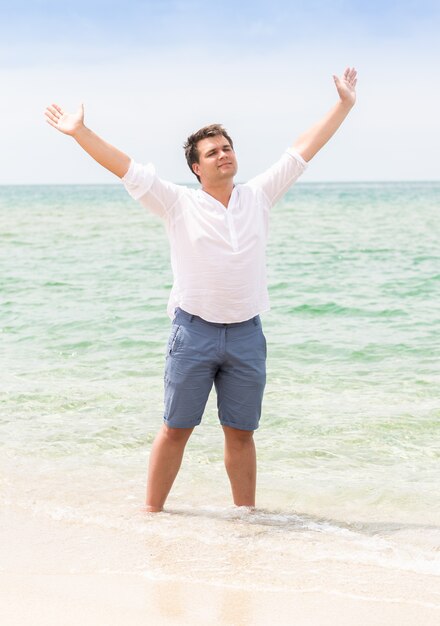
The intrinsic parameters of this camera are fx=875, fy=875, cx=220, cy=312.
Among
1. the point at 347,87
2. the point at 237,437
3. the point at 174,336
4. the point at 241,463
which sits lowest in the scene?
the point at 241,463

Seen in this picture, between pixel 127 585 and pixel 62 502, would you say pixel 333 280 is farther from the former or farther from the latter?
pixel 127 585

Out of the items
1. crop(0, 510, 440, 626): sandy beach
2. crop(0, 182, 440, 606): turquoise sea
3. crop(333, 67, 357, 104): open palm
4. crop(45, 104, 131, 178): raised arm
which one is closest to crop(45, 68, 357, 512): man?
crop(45, 104, 131, 178): raised arm

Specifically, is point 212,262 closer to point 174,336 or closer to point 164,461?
point 174,336

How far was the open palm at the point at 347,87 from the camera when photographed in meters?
4.83

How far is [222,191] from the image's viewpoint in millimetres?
4477

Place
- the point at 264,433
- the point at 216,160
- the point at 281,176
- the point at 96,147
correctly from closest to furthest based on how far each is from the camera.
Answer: the point at 96,147
the point at 216,160
the point at 281,176
the point at 264,433

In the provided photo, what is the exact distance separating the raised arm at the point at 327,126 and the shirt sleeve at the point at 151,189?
731 mm

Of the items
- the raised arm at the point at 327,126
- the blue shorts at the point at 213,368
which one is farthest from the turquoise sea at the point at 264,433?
the raised arm at the point at 327,126

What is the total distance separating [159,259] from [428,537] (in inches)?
643

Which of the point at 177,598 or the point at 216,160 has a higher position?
the point at 216,160

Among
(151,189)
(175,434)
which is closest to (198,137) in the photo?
(151,189)

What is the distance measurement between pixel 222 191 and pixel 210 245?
0.31 meters

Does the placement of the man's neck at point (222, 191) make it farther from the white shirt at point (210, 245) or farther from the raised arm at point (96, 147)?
the raised arm at point (96, 147)

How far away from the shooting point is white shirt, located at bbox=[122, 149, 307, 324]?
4355 mm
